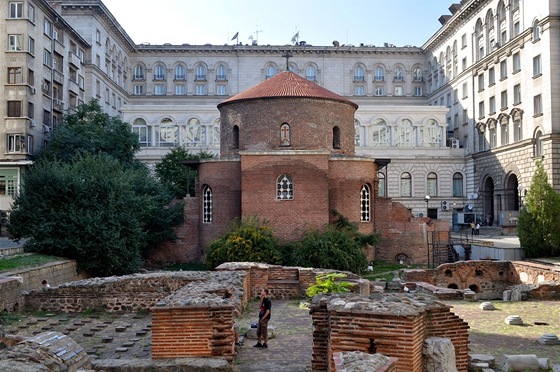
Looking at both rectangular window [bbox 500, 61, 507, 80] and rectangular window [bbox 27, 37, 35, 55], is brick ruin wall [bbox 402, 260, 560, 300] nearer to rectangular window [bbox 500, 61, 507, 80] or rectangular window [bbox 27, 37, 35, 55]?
rectangular window [bbox 500, 61, 507, 80]

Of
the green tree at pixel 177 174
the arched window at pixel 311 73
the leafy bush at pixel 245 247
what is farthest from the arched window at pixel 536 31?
the arched window at pixel 311 73

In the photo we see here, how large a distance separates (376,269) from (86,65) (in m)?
36.3

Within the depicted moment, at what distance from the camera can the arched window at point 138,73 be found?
2736 inches

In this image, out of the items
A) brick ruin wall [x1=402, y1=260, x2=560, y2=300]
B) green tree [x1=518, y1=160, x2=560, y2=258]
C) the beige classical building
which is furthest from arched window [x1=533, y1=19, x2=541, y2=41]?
brick ruin wall [x1=402, y1=260, x2=560, y2=300]

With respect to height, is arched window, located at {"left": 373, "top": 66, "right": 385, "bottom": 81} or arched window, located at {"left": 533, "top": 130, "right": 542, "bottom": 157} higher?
arched window, located at {"left": 373, "top": 66, "right": 385, "bottom": 81}

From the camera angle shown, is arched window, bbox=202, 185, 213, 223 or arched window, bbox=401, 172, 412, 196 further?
arched window, bbox=401, 172, 412, 196

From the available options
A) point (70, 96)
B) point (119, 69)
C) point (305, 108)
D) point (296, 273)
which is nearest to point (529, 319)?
point (296, 273)

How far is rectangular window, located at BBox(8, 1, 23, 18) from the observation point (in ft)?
128

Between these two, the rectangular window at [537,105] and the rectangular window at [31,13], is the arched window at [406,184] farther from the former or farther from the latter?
the rectangular window at [31,13]

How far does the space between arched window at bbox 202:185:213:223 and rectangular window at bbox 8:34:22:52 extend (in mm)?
17646

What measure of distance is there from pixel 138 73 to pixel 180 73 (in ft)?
15.9

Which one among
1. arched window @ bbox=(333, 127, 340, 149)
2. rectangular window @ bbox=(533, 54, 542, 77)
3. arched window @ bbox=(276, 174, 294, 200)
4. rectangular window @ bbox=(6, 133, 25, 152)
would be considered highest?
rectangular window @ bbox=(533, 54, 542, 77)

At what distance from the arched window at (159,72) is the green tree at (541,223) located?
5074 cm

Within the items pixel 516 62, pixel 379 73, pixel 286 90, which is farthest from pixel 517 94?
pixel 379 73
